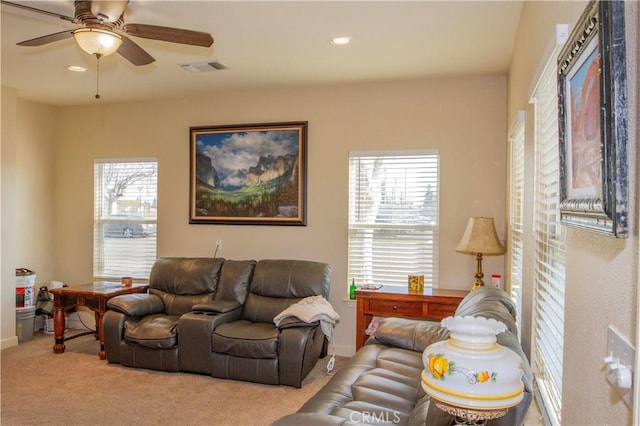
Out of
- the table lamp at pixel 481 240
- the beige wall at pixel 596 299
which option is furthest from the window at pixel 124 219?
the beige wall at pixel 596 299

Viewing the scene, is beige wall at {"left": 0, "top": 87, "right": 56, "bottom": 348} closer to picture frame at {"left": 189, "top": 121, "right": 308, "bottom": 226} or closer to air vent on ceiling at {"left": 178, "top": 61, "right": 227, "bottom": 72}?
picture frame at {"left": 189, "top": 121, "right": 308, "bottom": 226}

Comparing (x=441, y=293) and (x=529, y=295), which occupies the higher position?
(x=529, y=295)

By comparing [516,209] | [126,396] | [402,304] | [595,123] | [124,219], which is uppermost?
[595,123]

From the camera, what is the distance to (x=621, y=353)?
3.02 ft

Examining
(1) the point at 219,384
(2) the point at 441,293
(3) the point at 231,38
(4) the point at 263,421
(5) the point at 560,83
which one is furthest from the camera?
(2) the point at 441,293

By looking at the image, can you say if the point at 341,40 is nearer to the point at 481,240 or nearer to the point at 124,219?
the point at 481,240

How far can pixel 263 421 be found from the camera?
3148mm

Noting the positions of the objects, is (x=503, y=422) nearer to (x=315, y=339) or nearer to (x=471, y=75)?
(x=315, y=339)

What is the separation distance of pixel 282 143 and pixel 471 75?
6.48 ft

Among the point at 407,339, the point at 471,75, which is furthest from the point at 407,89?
the point at 407,339

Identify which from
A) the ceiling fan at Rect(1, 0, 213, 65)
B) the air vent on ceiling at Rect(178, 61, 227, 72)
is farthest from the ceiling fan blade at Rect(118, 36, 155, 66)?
the air vent on ceiling at Rect(178, 61, 227, 72)

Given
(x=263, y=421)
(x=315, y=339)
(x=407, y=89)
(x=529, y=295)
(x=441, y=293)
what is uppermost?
(x=407, y=89)

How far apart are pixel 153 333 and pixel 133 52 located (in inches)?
94.0

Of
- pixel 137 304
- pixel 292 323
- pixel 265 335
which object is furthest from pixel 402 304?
pixel 137 304
